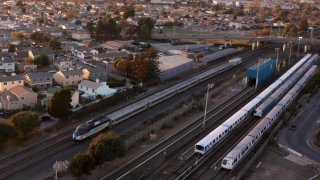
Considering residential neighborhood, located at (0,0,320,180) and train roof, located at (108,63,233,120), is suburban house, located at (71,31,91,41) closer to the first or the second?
residential neighborhood, located at (0,0,320,180)

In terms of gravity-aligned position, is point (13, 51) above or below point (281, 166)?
above

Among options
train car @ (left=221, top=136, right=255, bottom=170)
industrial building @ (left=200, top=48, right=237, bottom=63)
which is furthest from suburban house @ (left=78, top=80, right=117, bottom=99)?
industrial building @ (left=200, top=48, right=237, bottom=63)

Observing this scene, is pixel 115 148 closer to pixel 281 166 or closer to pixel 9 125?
pixel 9 125

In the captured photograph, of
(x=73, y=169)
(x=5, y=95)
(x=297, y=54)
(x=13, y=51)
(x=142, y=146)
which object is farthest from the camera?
(x=297, y=54)

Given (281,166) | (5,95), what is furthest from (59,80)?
(281,166)

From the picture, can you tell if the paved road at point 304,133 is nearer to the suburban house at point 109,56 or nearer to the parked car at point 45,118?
the parked car at point 45,118

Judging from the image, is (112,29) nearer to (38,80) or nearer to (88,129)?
(38,80)
